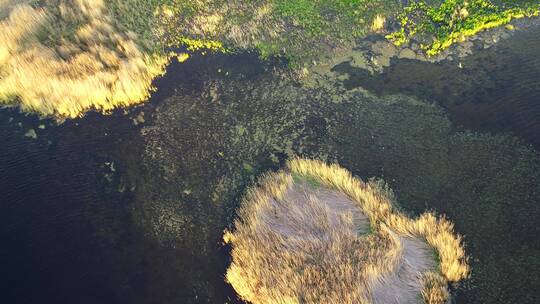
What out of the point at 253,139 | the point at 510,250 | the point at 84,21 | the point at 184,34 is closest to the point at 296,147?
the point at 253,139

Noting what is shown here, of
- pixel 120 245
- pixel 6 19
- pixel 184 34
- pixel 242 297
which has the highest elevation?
pixel 184 34

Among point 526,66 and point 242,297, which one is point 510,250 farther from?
Answer: point 526,66

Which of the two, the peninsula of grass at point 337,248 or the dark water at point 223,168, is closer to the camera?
the peninsula of grass at point 337,248

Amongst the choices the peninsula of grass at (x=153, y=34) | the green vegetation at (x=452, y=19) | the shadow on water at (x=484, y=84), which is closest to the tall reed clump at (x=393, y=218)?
the shadow on water at (x=484, y=84)

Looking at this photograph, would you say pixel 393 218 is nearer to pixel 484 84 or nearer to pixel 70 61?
pixel 484 84

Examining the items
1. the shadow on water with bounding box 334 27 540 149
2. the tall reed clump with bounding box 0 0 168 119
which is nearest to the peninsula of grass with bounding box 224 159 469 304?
the shadow on water with bounding box 334 27 540 149

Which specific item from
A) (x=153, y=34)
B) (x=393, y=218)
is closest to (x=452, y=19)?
(x=393, y=218)

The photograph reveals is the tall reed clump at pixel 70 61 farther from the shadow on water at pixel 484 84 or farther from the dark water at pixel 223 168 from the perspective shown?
the shadow on water at pixel 484 84
